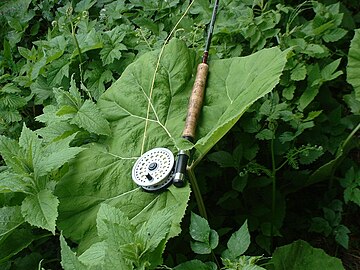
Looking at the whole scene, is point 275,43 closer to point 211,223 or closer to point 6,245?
point 211,223

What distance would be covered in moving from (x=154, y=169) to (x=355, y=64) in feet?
3.59

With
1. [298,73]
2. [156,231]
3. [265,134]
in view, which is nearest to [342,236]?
[265,134]

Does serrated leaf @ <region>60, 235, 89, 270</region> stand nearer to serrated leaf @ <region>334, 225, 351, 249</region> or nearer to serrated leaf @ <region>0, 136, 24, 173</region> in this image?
serrated leaf @ <region>0, 136, 24, 173</region>

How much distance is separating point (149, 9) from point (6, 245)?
1468 mm

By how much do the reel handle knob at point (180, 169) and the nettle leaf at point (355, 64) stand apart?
946 millimetres

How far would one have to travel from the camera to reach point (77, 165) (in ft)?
6.87

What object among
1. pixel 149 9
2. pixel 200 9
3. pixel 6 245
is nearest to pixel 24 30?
pixel 149 9

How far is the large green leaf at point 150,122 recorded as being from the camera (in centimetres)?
194

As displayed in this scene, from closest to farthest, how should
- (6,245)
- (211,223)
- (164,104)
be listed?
(6,245), (164,104), (211,223)

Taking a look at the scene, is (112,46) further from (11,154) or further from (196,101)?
(11,154)

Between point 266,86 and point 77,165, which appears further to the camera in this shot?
point 77,165

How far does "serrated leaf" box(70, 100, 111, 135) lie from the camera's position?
215 centimetres

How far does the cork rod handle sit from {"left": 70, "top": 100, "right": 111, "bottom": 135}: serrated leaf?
340 millimetres

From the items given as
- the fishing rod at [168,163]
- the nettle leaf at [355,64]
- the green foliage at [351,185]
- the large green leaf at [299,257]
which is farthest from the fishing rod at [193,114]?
the green foliage at [351,185]
